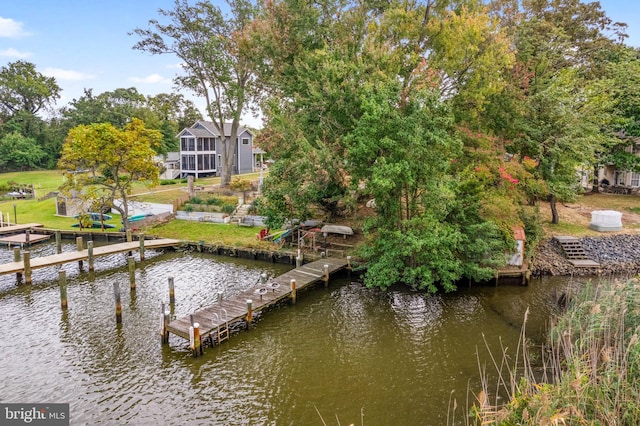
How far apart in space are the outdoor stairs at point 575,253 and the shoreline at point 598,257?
22cm

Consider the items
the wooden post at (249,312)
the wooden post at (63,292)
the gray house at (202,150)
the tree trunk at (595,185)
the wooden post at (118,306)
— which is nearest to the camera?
the wooden post at (249,312)

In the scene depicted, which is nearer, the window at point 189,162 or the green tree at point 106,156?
the green tree at point 106,156

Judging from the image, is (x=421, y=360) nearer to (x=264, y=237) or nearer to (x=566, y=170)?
(x=264, y=237)

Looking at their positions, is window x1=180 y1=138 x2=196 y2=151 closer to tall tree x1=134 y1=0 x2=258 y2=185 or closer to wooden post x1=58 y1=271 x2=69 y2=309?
tall tree x1=134 y1=0 x2=258 y2=185

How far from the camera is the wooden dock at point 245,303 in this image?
15.2 m

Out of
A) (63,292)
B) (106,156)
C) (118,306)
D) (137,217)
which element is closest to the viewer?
(118,306)

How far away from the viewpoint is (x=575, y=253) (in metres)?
23.8

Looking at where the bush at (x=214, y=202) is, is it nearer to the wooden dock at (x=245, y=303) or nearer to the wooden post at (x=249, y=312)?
the wooden dock at (x=245, y=303)

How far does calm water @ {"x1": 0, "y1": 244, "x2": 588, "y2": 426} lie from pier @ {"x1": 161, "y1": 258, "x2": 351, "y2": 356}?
1.89 ft

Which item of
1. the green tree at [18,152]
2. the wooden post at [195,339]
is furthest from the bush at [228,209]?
the green tree at [18,152]

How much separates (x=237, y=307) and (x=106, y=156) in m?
17.1

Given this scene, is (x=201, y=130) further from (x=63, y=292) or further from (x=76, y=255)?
(x=63, y=292)

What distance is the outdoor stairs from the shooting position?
22.9 metres

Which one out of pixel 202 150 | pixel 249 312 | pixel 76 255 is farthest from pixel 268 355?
pixel 202 150
